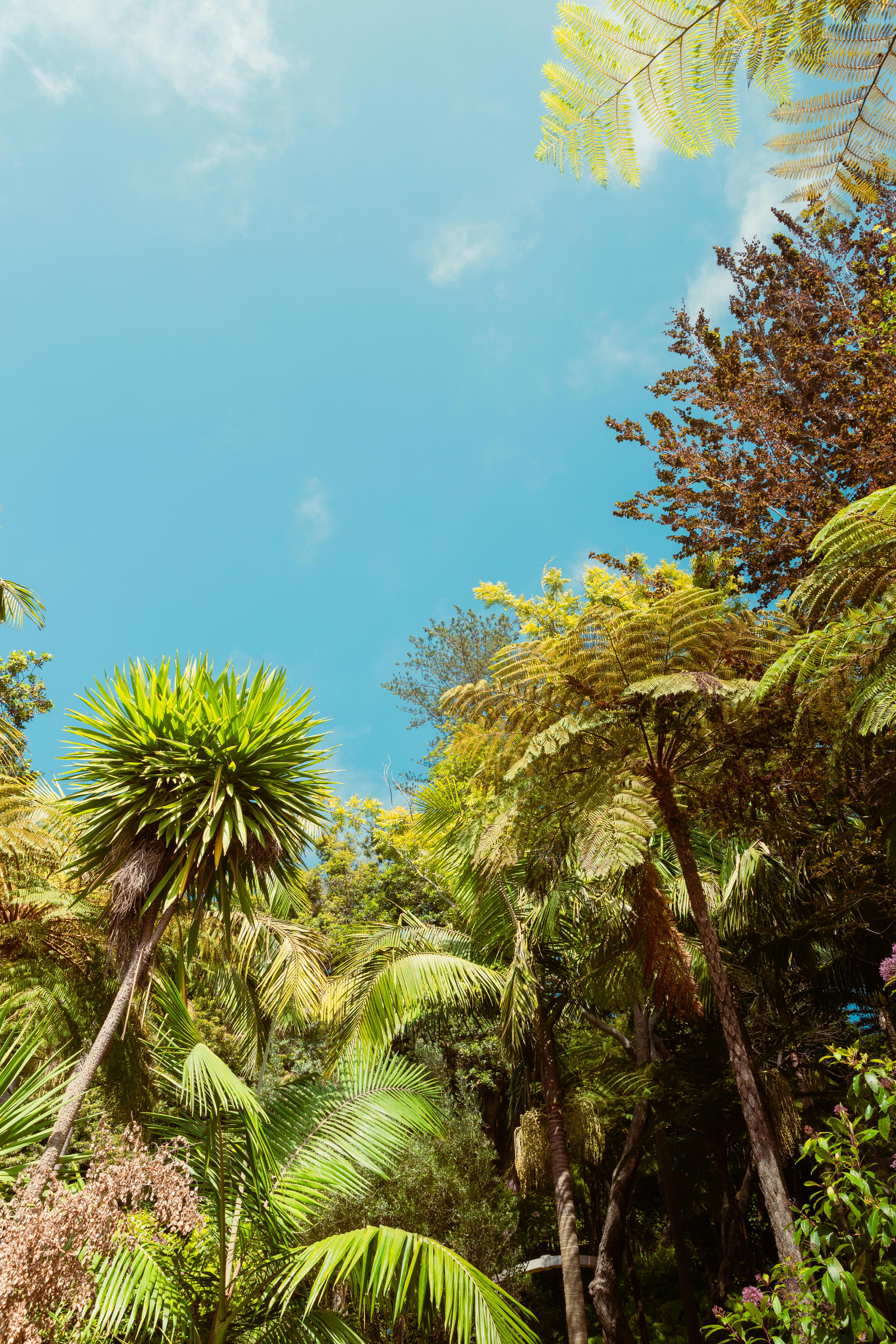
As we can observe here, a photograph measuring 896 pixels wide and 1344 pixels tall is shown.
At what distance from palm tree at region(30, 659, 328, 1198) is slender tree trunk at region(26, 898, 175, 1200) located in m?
0.02

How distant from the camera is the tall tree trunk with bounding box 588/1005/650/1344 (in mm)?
10703

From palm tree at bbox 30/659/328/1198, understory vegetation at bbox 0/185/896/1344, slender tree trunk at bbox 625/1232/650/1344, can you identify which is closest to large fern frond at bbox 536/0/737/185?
understory vegetation at bbox 0/185/896/1344

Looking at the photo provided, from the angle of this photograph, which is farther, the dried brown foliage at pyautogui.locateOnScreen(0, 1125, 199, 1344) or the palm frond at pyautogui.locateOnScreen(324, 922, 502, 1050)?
the palm frond at pyautogui.locateOnScreen(324, 922, 502, 1050)

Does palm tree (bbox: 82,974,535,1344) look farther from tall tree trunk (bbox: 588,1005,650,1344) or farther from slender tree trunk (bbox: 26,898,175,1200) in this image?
tall tree trunk (bbox: 588,1005,650,1344)

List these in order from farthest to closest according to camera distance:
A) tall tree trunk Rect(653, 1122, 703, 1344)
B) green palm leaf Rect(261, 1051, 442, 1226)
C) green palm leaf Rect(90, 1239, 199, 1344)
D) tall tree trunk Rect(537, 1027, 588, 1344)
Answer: tall tree trunk Rect(653, 1122, 703, 1344)
tall tree trunk Rect(537, 1027, 588, 1344)
green palm leaf Rect(261, 1051, 442, 1226)
green palm leaf Rect(90, 1239, 199, 1344)

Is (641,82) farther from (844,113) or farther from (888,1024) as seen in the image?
(888,1024)

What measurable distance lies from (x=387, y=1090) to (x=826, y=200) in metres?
6.94

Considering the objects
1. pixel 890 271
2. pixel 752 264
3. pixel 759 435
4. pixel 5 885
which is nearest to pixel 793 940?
pixel 759 435

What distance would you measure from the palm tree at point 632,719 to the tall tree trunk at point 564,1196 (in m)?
3.98

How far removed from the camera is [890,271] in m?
7.92

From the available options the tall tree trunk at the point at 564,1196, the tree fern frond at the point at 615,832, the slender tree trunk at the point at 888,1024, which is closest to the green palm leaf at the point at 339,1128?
the tall tree trunk at the point at 564,1196

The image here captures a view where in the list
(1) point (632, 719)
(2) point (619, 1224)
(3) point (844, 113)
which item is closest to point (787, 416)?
(1) point (632, 719)

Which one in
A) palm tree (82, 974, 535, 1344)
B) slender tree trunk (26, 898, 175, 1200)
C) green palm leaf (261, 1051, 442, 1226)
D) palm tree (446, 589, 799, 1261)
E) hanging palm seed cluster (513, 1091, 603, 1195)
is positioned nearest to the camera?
slender tree trunk (26, 898, 175, 1200)

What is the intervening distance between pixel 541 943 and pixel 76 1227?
6591 millimetres
